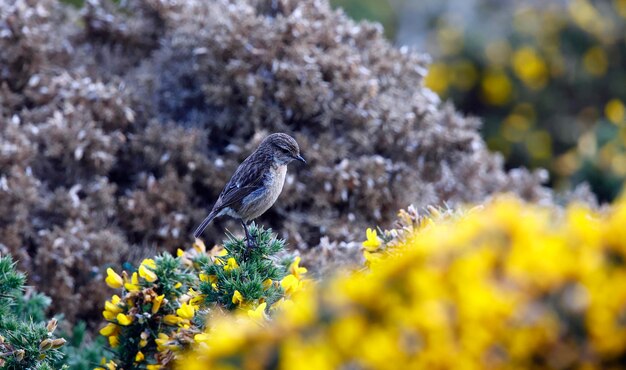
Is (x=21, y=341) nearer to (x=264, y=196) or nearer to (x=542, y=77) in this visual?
(x=264, y=196)

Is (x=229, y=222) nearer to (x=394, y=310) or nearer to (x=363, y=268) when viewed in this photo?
(x=363, y=268)

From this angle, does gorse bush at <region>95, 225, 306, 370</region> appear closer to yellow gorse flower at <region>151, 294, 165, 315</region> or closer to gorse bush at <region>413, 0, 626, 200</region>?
yellow gorse flower at <region>151, 294, 165, 315</region>

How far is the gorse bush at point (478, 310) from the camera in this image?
1767 mm

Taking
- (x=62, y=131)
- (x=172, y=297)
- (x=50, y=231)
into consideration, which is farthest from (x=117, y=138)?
(x=172, y=297)

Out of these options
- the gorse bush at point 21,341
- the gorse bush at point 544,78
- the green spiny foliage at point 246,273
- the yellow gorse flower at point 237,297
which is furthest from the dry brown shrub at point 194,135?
the gorse bush at point 544,78

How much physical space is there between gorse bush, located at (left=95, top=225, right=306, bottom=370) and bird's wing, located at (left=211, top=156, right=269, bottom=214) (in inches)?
36.1

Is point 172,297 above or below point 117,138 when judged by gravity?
below

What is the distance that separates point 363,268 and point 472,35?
8.84m

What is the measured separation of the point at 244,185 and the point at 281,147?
31 cm

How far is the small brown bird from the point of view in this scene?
4.72 meters

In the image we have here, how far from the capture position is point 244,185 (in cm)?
475

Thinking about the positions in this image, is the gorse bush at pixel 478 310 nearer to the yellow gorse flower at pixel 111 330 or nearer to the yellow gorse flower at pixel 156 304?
the yellow gorse flower at pixel 156 304

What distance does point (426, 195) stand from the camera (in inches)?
222

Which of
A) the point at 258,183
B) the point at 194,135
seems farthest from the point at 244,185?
the point at 194,135
